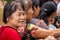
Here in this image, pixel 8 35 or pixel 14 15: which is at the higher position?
pixel 14 15

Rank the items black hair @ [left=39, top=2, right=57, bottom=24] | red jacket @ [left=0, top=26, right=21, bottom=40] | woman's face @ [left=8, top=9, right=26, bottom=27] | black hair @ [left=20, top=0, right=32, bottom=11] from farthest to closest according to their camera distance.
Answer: black hair @ [left=39, top=2, right=57, bottom=24], black hair @ [left=20, top=0, right=32, bottom=11], woman's face @ [left=8, top=9, right=26, bottom=27], red jacket @ [left=0, top=26, right=21, bottom=40]

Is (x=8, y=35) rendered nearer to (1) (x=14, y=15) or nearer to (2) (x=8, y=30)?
(2) (x=8, y=30)

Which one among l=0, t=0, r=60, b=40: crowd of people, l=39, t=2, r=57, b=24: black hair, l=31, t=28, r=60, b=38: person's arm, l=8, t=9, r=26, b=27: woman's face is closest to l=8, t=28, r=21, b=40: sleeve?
l=0, t=0, r=60, b=40: crowd of people

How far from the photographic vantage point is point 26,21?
2684 mm

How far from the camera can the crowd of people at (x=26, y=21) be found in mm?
2215

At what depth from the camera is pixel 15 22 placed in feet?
7.72

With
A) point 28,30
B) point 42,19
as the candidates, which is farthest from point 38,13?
point 28,30

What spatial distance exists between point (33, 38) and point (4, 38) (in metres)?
0.51

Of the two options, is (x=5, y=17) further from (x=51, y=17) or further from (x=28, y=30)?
(x=51, y=17)

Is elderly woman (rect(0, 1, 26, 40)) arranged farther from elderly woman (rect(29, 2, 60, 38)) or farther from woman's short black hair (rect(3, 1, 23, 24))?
elderly woman (rect(29, 2, 60, 38))

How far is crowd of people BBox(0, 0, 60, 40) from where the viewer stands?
7.27ft

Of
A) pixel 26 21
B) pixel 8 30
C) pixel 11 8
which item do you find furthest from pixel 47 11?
pixel 8 30

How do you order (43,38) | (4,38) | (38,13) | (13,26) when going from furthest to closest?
1. (38,13)
2. (43,38)
3. (13,26)
4. (4,38)

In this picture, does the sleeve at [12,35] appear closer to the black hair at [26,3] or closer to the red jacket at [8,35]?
the red jacket at [8,35]
